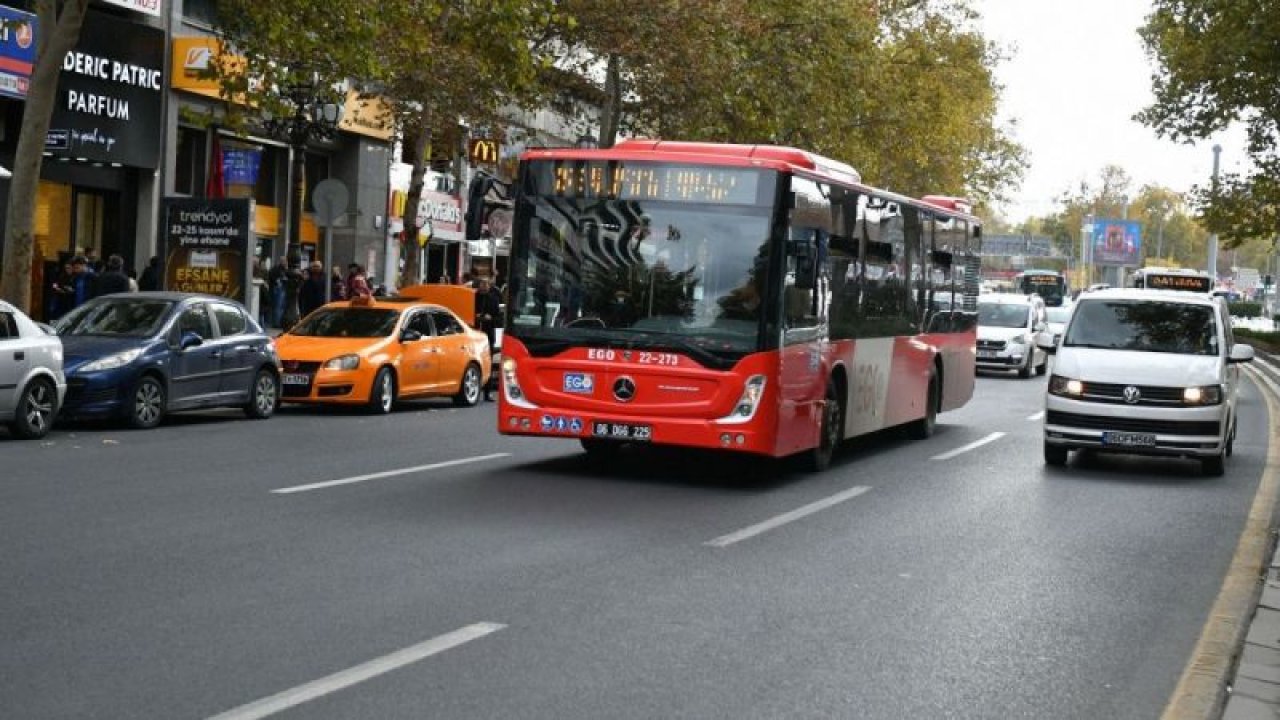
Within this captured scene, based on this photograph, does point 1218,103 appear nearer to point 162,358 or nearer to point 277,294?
point 277,294

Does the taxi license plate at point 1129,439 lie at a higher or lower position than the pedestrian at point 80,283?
lower

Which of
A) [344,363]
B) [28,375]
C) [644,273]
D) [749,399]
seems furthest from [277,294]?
[749,399]

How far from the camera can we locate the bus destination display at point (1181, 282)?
65000 mm

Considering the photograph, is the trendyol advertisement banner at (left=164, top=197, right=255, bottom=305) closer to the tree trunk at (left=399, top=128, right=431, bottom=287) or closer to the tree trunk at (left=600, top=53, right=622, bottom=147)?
the tree trunk at (left=399, top=128, right=431, bottom=287)

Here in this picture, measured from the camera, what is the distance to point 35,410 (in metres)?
17.2

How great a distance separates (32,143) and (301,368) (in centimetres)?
424

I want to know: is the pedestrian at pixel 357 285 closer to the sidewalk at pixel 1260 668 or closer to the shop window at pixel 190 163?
the shop window at pixel 190 163

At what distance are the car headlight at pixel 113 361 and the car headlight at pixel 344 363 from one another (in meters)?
3.69

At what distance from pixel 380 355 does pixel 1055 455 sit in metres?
9.01

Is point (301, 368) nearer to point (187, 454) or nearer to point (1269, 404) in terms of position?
point (187, 454)

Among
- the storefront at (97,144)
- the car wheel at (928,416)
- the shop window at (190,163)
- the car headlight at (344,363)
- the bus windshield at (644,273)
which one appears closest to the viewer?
the bus windshield at (644,273)

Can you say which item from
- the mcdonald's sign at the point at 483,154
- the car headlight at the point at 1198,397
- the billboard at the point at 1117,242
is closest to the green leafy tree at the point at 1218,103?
the mcdonald's sign at the point at 483,154

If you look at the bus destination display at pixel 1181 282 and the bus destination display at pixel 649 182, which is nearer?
the bus destination display at pixel 649 182

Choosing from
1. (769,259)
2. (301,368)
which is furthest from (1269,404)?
(769,259)
